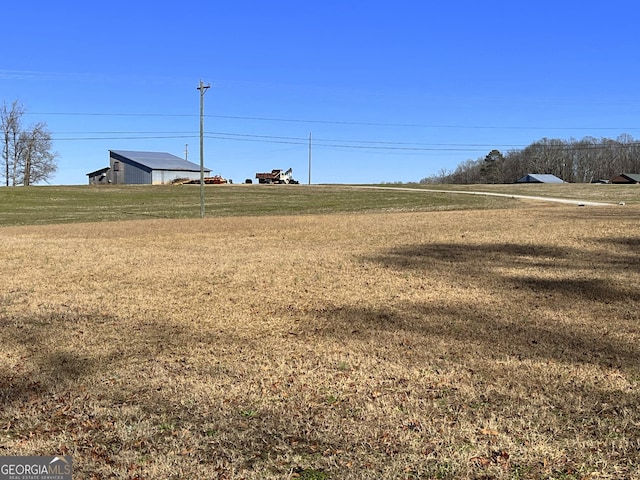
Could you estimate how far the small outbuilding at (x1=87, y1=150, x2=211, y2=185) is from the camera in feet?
229

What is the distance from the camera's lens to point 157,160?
7412cm

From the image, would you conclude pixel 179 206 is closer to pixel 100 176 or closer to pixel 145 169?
pixel 145 169

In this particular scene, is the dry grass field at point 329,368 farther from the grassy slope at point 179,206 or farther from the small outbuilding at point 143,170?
the small outbuilding at point 143,170

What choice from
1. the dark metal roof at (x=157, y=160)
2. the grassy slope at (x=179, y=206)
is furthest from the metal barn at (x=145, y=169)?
the grassy slope at (x=179, y=206)

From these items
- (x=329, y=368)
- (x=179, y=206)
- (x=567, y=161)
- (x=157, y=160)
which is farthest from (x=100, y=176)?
(x=567, y=161)

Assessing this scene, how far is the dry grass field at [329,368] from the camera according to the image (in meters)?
3.32

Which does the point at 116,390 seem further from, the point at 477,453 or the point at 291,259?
the point at 291,259

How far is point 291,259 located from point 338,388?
691 cm

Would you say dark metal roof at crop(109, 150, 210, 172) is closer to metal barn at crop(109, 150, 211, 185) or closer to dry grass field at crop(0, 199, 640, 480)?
metal barn at crop(109, 150, 211, 185)

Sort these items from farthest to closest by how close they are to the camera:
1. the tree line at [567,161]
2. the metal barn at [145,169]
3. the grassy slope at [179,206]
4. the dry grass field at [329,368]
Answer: the tree line at [567,161], the metal barn at [145,169], the grassy slope at [179,206], the dry grass field at [329,368]

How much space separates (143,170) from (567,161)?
10565 centimetres

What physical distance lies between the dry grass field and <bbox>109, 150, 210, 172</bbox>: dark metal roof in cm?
6289

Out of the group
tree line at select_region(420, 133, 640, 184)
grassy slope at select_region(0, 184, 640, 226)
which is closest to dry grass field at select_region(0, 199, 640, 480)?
grassy slope at select_region(0, 184, 640, 226)

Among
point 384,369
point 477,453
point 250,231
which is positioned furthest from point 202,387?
point 250,231
